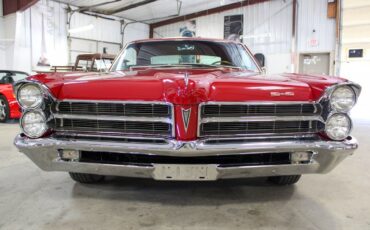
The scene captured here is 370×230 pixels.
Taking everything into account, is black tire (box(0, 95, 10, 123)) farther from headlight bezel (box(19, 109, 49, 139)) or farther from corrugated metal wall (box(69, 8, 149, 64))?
corrugated metal wall (box(69, 8, 149, 64))

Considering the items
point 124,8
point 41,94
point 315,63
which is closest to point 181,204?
point 41,94

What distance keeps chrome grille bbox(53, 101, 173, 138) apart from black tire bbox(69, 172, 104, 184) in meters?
0.80

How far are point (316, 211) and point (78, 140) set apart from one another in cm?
179

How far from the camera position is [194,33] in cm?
1756

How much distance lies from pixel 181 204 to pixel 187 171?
0.62m

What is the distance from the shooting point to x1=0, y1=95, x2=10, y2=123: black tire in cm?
771

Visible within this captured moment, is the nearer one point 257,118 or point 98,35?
point 257,118

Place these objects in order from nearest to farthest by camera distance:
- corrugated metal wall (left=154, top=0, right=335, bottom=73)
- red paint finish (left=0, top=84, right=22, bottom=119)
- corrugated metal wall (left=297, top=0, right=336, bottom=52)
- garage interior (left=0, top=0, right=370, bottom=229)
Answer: garage interior (left=0, top=0, right=370, bottom=229), red paint finish (left=0, top=84, right=22, bottom=119), corrugated metal wall (left=297, top=0, right=336, bottom=52), corrugated metal wall (left=154, top=0, right=335, bottom=73)

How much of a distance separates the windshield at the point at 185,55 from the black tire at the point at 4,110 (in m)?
5.28

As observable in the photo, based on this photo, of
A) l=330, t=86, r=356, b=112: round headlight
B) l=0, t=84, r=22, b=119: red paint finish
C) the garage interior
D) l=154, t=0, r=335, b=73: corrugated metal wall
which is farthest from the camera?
l=154, t=0, r=335, b=73: corrugated metal wall

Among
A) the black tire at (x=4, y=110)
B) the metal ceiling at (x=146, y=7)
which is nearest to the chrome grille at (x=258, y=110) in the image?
the black tire at (x=4, y=110)

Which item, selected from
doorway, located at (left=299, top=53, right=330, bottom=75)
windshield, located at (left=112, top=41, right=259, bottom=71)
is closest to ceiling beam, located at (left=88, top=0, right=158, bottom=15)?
doorway, located at (left=299, top=53, right=330, bottom=75)

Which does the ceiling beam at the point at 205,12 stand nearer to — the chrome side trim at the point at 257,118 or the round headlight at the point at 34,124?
the chrome side trim at the point at 257,118

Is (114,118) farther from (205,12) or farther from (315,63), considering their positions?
(205,12)
